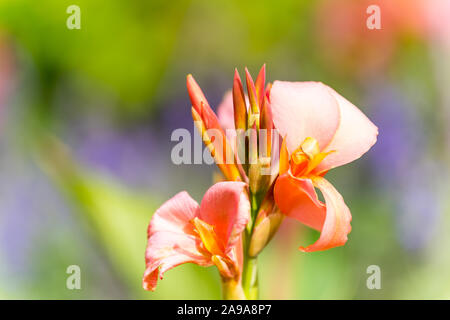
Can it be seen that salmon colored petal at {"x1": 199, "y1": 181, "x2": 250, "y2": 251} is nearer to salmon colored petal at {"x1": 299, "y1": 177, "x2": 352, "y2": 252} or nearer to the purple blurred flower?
salmon colored petal at {"x1": 299, "y1": 177, "x2": 352, "y2": 252}

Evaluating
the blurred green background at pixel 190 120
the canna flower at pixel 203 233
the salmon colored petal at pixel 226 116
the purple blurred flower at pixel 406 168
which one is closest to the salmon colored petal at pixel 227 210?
the canna flower at pixel 203 233

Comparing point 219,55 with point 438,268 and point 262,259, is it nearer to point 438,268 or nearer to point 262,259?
point 262,259

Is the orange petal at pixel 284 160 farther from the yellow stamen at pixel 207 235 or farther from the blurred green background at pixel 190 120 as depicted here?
the blurred green background at pixel 190 120

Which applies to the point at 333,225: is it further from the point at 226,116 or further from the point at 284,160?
the point at 226,116

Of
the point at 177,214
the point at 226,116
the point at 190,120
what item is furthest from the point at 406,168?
the point at 177,214

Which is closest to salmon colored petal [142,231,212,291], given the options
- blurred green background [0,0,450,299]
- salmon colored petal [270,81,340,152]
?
salmon colored petal [270,81,340,152]

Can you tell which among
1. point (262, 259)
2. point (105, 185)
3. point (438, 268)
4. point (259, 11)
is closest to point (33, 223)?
point (105, 185)
